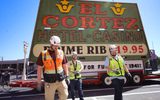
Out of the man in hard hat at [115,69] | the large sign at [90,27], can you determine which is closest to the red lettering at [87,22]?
the large sign at [90,27]

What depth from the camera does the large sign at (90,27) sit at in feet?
36.0

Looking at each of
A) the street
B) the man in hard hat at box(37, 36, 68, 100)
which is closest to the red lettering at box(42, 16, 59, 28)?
the street

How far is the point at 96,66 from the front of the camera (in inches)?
452

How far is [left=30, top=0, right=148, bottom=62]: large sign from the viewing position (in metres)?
11.0

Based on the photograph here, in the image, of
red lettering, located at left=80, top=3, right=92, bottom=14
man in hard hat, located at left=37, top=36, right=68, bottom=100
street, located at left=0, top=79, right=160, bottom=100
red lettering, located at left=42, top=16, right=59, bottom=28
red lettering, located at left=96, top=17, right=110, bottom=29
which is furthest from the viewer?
red lettering, located at left=96, top=17, right=110, bottom=29

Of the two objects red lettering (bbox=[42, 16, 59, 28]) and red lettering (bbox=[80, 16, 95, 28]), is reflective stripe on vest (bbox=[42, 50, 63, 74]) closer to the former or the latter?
red lettering (bbox=[42, 16, 59, 28])

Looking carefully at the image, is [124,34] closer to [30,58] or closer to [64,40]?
[64,40]

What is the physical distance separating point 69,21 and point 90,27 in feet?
3.96

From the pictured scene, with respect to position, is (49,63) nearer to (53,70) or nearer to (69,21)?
(53,70)

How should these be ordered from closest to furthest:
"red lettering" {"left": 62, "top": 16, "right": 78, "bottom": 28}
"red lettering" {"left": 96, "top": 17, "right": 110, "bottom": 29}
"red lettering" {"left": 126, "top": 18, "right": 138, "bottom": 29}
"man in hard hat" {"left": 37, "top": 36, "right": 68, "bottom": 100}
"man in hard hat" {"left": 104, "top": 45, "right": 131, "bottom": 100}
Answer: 1. "man in hard hat" {"left": 37, "top": 36, "right": 68, "bottom": 100}
2. "man in hard hat" {"left": 104, "top": 45, "right": 131, "bottom": 100}
3. "red lettering" {"left": 62, "top": 16, "right": 78, "bottom": 28}
4. "red lettering" {"left": 96, "top": 17, "right": 110, "bottom": 29}
5. "red lettering" {"left": 126, "top": 18, "right": 138, "bottom": 29}

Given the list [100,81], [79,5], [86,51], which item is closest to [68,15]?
[79,5]

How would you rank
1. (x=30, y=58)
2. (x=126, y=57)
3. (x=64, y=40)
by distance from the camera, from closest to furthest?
(x=30, y=58) < (x=64, y=40) < (x=126, y=57)

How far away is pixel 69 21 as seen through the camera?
11.5 meters

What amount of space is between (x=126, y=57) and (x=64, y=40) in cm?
360
